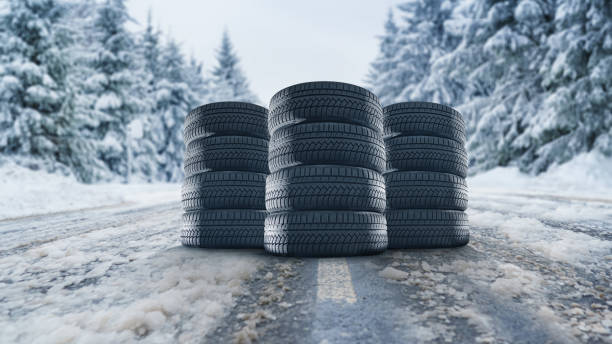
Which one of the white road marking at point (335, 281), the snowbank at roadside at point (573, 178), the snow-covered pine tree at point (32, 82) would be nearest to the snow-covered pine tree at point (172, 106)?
the snow-covered pine tree at point (32, 82)

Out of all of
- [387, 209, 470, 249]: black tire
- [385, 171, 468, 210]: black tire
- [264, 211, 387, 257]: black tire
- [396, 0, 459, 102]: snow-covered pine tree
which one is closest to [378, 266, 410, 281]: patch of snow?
[264, 211, 387, 257]: black tire

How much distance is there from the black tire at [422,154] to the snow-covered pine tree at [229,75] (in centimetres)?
3760

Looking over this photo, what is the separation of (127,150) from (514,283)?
25.8 meters

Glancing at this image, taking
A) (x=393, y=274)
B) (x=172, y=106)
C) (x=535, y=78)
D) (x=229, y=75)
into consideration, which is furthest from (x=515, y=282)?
(x=229, y=75)

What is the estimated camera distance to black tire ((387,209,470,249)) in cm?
317

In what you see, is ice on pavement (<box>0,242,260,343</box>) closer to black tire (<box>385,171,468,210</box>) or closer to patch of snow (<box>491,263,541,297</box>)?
black tire (<box>385,171,468,210</box>)

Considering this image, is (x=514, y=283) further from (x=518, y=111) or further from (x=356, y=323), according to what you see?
(x=518, y=111)

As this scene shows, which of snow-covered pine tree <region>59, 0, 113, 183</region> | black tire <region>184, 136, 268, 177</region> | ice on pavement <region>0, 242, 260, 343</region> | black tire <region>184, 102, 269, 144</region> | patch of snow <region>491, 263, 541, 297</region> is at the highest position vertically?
snow-covered pine tree <region>59, 0, 113, 183</region>

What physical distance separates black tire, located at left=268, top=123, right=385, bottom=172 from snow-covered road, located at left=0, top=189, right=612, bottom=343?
2.59ft

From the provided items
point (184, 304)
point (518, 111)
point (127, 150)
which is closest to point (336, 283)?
point (184, 304)

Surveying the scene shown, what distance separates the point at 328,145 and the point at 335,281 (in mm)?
1078

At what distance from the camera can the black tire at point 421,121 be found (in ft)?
11.0

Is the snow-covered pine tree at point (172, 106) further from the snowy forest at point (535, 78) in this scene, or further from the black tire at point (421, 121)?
the black tire at point (421, 121)

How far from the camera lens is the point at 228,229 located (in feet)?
10.9
